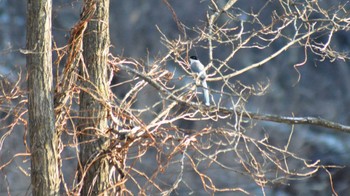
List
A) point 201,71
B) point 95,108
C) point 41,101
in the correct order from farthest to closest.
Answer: point 95,108 < point 201,71 < point 41,101

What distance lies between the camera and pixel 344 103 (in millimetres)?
10898

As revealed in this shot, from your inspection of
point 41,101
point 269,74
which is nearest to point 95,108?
point 41,101

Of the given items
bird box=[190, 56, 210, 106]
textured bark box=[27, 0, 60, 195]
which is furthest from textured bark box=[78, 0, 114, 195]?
bird box=[190, 56, 210, 106]

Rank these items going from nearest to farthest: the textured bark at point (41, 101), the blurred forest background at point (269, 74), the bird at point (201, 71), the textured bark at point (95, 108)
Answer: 1. the textured bark at point (41, 101)
2. the bird at point (201, 71)
3. the textured bark at point (95, 108)
4. the blurred forest background at point (269, 74)

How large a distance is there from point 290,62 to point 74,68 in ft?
16.8

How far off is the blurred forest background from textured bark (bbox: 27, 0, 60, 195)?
4544 millimetres

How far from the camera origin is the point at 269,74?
34.9 ft

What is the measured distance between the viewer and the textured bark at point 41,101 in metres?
5.44

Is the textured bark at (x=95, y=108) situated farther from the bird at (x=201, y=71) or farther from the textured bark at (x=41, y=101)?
the bird at (x=201, y=71)

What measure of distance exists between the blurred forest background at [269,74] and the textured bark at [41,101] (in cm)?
454

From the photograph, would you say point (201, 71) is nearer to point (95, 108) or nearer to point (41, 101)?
point (95, 108)

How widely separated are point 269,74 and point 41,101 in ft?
17.9

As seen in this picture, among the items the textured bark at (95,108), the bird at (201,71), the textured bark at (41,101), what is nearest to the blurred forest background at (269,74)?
the bird at (201,71)

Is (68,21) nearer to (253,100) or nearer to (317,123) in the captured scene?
(253,100)
